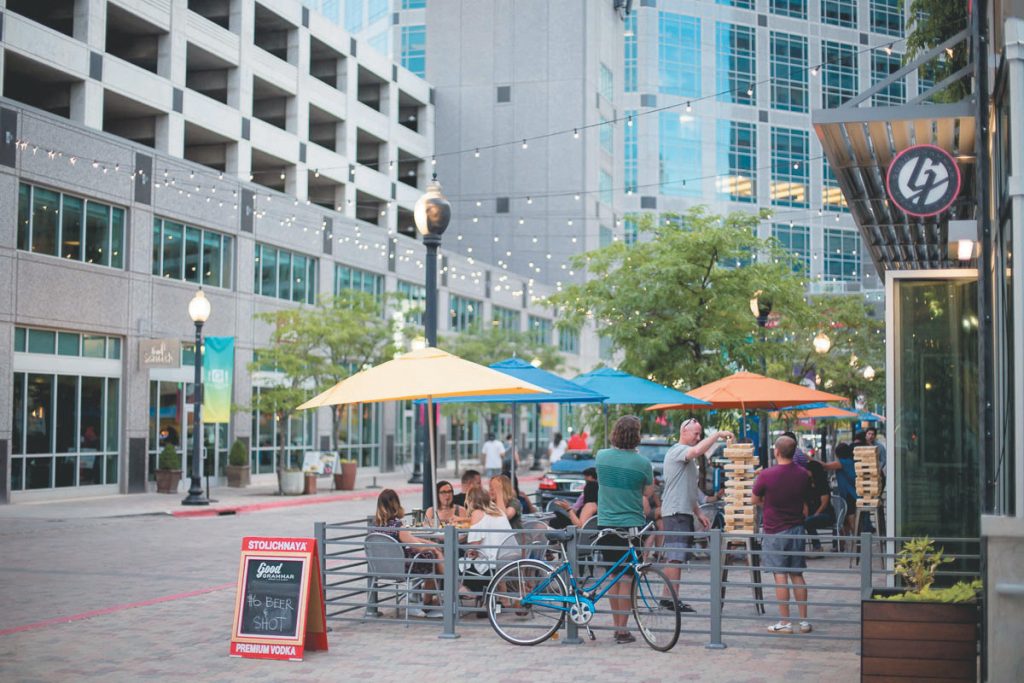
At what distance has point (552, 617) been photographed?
10828 millimetres

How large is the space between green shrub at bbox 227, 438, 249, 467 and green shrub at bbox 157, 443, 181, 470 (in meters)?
3.38

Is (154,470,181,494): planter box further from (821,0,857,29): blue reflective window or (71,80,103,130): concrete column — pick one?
(821,0,857,29): blue reflective window

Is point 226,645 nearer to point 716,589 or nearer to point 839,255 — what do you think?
point 716,589

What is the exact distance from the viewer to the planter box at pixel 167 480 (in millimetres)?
34031

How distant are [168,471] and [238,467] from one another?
410 centimetres

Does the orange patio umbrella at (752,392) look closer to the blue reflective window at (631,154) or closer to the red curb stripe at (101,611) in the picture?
the red curb stripe at (101,611)

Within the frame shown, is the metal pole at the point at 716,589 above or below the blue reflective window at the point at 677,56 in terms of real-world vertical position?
below

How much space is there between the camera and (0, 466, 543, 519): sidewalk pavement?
2716cm

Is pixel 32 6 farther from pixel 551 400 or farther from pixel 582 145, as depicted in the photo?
pixel 582 145

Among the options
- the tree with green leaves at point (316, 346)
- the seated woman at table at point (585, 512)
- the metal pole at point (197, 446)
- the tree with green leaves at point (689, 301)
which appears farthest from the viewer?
the tree with green leaves at point (316, 346)

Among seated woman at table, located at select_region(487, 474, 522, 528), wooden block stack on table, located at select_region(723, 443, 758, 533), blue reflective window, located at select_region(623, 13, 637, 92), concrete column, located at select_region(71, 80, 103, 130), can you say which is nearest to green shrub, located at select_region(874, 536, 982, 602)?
seated woman at table, located at select_region(487, 474, 522, 528)

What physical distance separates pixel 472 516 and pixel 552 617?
1.80 meters

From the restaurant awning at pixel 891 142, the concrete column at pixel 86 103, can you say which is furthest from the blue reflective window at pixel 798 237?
the restaurant awning at pixel 891 142

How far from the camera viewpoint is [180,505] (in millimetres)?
29672
